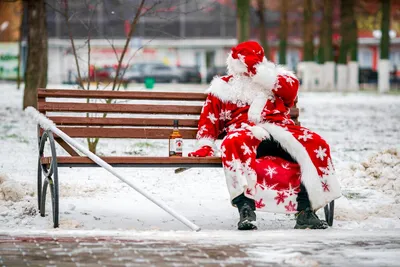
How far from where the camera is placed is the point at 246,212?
7168 millimetres

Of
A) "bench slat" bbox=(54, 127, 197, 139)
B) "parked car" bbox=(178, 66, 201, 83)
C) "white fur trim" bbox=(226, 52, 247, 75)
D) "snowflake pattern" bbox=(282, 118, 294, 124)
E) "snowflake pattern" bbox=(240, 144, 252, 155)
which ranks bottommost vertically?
"parked car" bbox=(178, 66, 201, 83)

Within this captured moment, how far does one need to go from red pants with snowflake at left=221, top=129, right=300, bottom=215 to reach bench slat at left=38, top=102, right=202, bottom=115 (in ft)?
2.63

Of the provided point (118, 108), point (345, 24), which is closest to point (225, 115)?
point (118, 108)

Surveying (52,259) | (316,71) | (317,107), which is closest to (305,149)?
(52,259)

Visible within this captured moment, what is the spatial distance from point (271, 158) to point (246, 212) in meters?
0.51

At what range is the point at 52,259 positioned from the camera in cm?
564

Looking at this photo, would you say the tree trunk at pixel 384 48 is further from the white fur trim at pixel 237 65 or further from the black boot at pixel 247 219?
the black boot at pixel 247 219

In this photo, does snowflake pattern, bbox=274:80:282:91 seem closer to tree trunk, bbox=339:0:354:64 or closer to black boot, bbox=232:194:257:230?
black boot, bbox=232:194:257:230

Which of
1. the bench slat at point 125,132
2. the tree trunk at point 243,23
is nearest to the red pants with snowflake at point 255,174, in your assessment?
the bench slat at point 125,132

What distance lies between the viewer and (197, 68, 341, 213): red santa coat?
7.27m

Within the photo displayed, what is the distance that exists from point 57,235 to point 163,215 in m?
1.68

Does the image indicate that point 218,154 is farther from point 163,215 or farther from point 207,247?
point 207,247

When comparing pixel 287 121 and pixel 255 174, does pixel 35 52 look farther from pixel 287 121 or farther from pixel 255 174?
pixel 255 174

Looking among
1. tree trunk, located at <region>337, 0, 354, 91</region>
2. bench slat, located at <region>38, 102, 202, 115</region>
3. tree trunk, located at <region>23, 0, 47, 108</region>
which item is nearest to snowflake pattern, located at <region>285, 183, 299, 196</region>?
bench slat, located at <region>38, 102, 202, 115</region>
